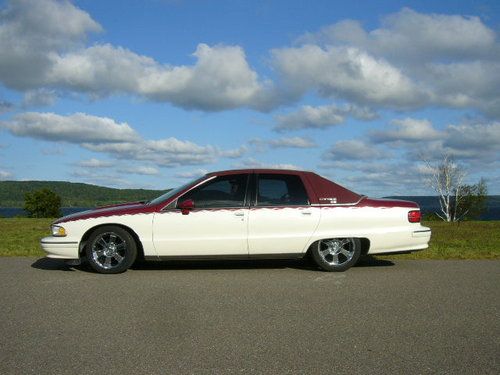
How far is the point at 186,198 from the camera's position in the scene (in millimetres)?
8586

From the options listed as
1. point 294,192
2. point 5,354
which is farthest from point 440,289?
point 5,354

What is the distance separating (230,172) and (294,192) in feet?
3.42

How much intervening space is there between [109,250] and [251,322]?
3.85 meters

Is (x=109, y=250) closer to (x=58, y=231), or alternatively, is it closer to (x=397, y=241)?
(x=58, y=231)

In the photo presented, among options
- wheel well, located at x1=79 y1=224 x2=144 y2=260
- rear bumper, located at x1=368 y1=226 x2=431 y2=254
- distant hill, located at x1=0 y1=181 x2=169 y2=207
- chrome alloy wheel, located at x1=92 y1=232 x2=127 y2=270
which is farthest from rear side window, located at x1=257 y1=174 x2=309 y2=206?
distant hill, located at x1=0 y1=181 x2=169 y2=207

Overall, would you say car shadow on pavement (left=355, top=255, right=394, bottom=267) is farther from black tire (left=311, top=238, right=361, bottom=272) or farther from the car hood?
the car hood

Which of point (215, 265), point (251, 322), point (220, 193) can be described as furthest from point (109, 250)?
point (251, 322)

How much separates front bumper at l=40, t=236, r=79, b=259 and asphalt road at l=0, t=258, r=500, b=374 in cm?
28

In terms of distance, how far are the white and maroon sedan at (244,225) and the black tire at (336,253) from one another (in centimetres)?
2

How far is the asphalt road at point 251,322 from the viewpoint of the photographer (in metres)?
4.20

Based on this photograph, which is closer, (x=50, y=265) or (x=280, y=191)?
(x=280, y=191)

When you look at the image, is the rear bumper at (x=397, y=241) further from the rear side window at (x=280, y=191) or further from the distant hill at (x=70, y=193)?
the distant hill at (x=70, y=193)

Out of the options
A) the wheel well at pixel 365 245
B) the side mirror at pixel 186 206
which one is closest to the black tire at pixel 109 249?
the side mirror at pixel 186 206

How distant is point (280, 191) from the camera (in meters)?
8.75
